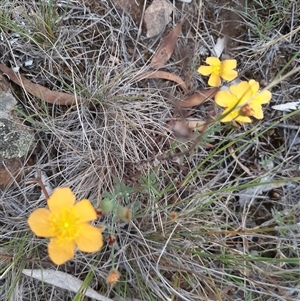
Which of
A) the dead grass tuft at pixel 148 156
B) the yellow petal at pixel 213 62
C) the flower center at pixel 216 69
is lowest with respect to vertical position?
the dead grass tuft at pixel 148 156

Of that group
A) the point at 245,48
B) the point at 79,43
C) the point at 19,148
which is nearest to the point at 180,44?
the point at 245,48

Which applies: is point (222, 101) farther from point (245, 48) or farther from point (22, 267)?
point (22, 267)

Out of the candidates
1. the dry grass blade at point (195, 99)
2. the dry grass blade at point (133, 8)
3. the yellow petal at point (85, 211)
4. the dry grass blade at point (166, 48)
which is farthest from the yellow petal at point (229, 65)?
the yellow petal at point (85, 211)

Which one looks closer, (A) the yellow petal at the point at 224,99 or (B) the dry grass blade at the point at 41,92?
(A) the yellow petal at the point at 224,99

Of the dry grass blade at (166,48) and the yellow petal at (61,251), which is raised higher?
the dry grass blade at (166,48)

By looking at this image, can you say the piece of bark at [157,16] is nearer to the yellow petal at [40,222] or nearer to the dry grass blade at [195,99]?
the dry grass blade at [195,99]

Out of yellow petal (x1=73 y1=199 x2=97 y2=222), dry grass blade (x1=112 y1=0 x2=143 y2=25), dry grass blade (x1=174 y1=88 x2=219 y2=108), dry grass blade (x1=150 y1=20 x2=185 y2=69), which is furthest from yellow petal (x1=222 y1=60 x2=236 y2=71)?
yellow petal (x1=73 y1=199 x2=97 y2=222)

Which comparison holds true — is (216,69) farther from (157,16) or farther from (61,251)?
(61,251)
